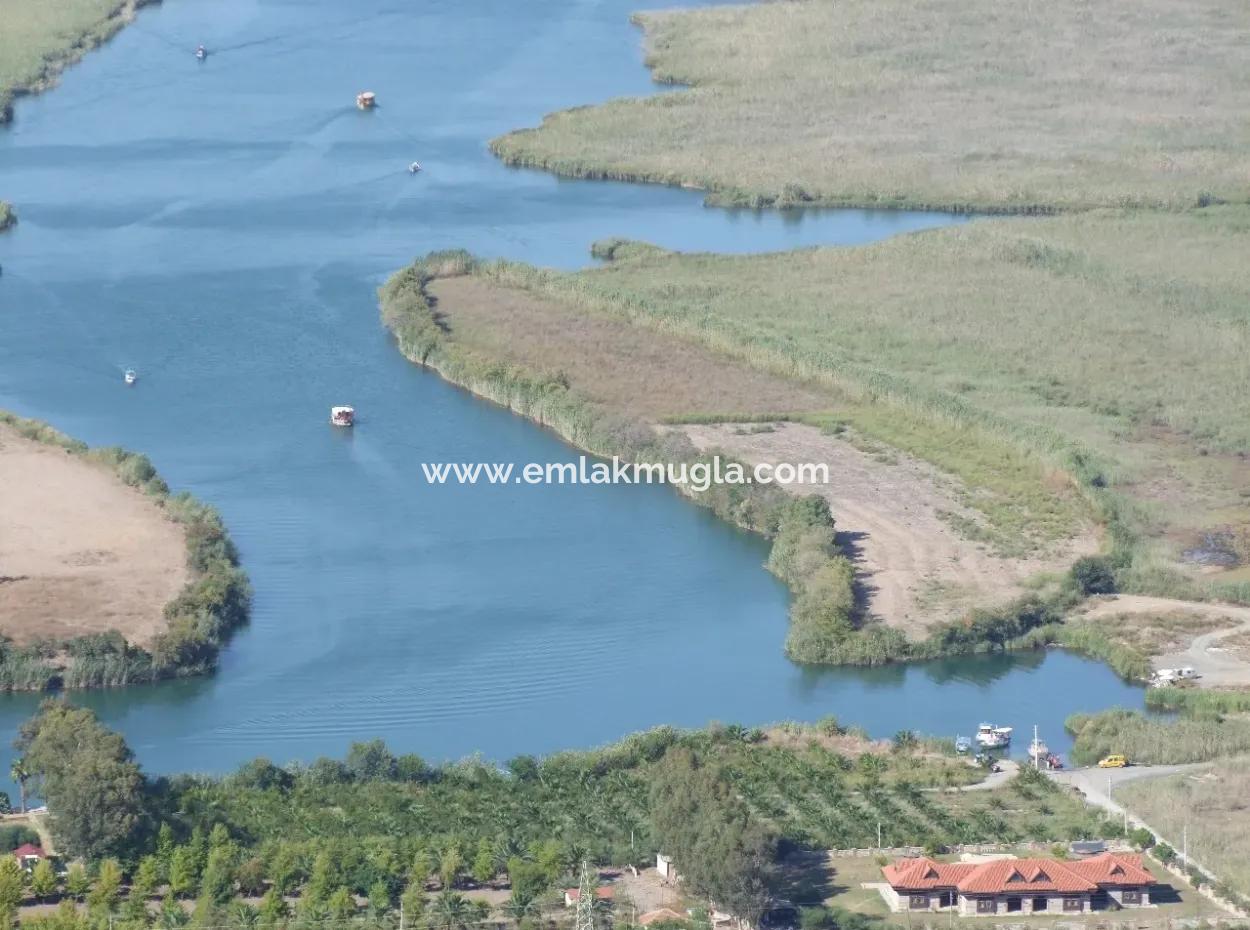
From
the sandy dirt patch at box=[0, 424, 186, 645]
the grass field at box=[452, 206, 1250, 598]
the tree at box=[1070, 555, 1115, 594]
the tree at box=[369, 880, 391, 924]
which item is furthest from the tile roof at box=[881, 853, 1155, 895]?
the sandy dirt patch at box=[0, 424, 186, 645]

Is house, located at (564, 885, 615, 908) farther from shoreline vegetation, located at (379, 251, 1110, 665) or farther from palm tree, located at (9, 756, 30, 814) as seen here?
shoreline vegetation, located at (379, 251, 1110, 665)

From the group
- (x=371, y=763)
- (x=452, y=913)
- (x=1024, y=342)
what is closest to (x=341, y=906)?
(x=452, y=913)

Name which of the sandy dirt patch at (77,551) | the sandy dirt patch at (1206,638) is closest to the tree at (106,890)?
the sandy dirt patch at (77,551)

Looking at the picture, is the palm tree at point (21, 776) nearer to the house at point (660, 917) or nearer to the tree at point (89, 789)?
the tree at point (89, 789)

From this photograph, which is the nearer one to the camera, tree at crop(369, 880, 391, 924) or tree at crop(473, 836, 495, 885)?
tree at crop(369, 880, 391, 924)

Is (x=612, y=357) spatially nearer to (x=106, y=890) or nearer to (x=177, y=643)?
(x=177, y=643)

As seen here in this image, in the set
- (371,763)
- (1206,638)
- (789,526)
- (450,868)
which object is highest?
(789,526)

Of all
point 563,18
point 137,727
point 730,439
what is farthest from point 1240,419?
point 563,18
